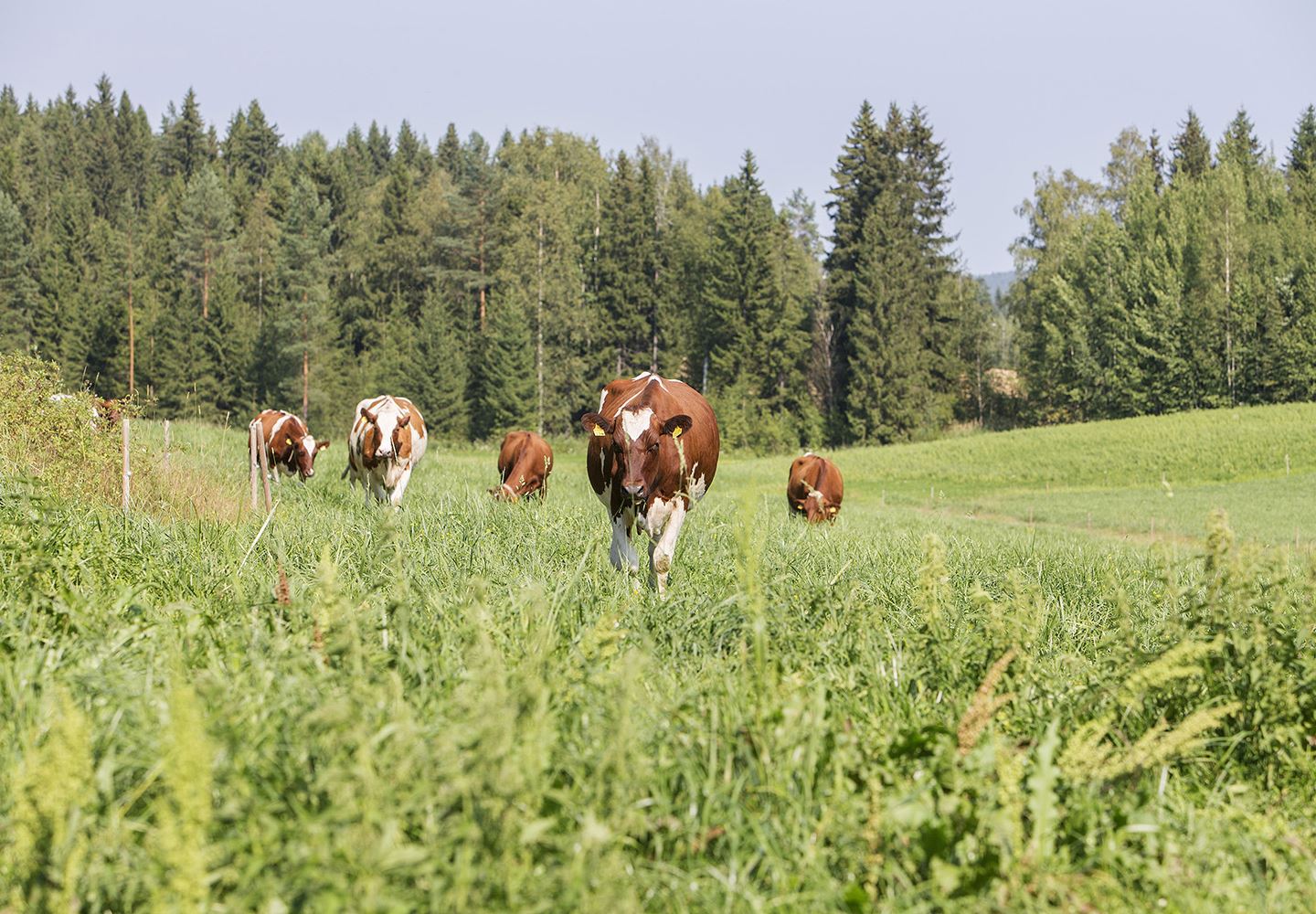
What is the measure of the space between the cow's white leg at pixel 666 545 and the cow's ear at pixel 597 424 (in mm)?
703

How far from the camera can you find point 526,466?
50.3 feet

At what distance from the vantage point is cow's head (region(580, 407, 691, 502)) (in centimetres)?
715

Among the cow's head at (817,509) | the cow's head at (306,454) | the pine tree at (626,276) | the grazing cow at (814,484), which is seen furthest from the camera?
the pine tree at (626,276)

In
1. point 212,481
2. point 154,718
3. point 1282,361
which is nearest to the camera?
point 154,718

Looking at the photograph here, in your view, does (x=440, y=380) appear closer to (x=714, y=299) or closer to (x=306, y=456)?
(x=714, y=299)

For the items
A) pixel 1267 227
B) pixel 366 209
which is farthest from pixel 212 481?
pixel 366 209

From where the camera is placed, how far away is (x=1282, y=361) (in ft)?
189

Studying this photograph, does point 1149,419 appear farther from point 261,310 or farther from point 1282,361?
point 261,310

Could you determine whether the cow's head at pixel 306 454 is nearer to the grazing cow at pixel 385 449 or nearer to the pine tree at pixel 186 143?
the grazing cow at pixel 385 449

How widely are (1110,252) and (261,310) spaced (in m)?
55.4

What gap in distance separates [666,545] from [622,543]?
304 millimetres

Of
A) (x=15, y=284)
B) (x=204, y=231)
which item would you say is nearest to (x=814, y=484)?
(x=204, y=231)

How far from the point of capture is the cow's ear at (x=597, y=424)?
743cm

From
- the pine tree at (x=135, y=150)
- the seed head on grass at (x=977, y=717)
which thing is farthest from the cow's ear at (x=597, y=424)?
the pine tree at (x=135, y=150)
